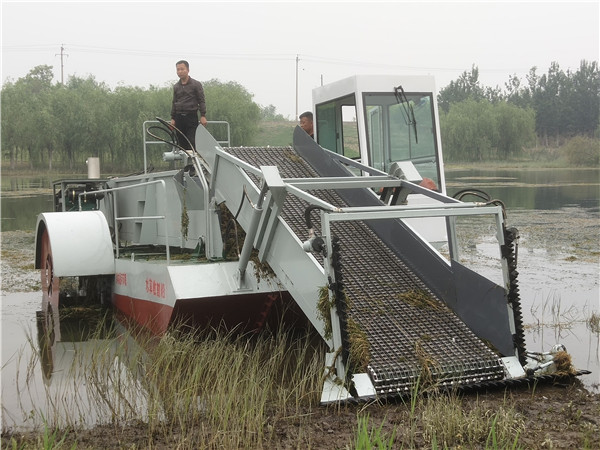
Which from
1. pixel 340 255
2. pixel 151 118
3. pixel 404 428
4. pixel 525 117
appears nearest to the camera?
pixel 404 428

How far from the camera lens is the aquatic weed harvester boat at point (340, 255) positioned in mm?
5750

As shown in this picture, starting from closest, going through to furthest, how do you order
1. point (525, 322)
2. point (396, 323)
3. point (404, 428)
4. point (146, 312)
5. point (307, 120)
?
point (404, 428)
point (396, 323)
point (146, 312)
point (525, 322)
point (307, 120)

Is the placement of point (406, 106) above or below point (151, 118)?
below

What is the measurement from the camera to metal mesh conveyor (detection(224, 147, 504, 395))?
5.65 m

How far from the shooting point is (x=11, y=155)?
58781 millimetres

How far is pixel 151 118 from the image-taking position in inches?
2283

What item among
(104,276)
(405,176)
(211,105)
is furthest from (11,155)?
→ (405,176)

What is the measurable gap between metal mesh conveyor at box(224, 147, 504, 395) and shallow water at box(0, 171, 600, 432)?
1202mm

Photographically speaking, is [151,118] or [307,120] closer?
[307,120]

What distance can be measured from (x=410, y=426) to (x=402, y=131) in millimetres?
5873

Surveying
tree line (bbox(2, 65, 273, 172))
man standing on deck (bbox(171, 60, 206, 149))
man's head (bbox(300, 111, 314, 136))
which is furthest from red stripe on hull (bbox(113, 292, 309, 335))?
tree line (bbox(2, 65, 273, 172))

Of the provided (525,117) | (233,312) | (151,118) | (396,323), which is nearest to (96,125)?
(151,118)

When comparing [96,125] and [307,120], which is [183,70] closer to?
[307,120]

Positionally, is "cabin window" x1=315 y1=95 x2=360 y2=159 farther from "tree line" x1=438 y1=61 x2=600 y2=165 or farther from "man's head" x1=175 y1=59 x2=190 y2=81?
"tree line" x1=438 y1=61 x2=600 y2=165
